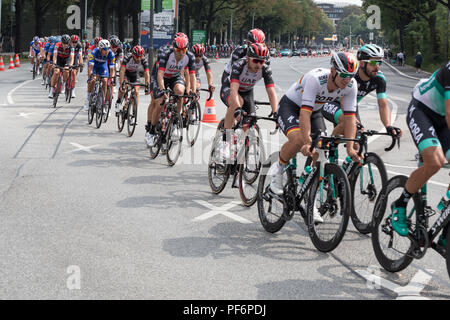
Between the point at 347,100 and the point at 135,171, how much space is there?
188 inches

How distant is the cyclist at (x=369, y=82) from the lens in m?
7.84

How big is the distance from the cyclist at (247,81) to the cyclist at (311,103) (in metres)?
1.10

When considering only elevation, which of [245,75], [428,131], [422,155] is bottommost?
[422,155]

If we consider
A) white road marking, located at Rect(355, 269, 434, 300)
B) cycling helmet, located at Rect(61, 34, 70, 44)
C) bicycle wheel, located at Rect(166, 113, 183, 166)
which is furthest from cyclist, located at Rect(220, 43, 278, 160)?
cycling helmet, located at Rect(61, 34, 70, 44)

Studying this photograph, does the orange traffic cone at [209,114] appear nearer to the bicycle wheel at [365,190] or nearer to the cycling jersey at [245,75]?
the cycling jersey at [245,75]

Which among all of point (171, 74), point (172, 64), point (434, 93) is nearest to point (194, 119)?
point (171, 74)

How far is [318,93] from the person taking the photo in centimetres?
703

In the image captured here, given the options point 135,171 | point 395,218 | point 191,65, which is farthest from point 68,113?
point 395,218

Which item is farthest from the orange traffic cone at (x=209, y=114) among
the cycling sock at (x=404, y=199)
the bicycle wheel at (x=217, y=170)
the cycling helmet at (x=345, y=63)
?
the cycling sock at (x=404, y=199)

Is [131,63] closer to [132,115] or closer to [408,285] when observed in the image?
[132,115]

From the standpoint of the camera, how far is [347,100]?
280 inches

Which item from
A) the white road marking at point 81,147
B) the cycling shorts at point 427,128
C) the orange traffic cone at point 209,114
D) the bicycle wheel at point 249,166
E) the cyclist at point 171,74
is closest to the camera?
the cycling shorts at point 427,128

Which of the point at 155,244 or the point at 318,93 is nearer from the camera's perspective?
the point at 155,244

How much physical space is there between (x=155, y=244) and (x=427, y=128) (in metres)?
2.72
